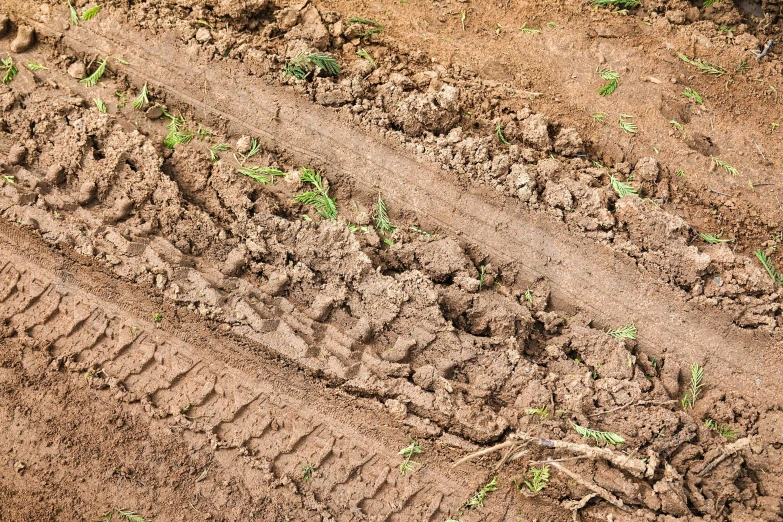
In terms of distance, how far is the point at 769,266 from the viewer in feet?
13.7

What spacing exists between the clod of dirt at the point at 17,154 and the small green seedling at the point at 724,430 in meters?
4.72

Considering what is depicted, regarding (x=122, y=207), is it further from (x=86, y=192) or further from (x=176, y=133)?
(x=176, y=133)

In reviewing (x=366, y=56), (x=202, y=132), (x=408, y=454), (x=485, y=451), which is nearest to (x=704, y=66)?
(x=366, y=56)

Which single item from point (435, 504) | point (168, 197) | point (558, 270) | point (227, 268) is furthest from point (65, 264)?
point (558, 270)

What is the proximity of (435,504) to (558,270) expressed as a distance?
1.72 meters

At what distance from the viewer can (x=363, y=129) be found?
4.00 m

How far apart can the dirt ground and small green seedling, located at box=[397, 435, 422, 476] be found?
2 cm

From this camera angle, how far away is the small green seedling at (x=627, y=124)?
14.4 feet

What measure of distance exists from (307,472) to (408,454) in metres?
0.58

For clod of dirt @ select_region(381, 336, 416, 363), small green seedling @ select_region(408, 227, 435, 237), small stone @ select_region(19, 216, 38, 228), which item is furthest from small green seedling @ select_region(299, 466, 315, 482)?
small stone @ select_region(19, 216, 38, 228)

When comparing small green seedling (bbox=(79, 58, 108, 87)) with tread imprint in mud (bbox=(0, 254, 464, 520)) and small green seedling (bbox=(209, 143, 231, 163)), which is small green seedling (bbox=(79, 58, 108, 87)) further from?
tread imprint in mud (bbox=(0, 254, 464, 520))

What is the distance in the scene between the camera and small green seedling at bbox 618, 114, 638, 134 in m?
4.40

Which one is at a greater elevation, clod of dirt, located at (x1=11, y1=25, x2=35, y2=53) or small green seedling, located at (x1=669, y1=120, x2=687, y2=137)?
clod of dirt, located at (x1=11, y1=25, x2=35, y2=53)

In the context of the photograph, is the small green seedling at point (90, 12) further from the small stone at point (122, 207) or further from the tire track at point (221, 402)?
the tire track at point (221, 402)
